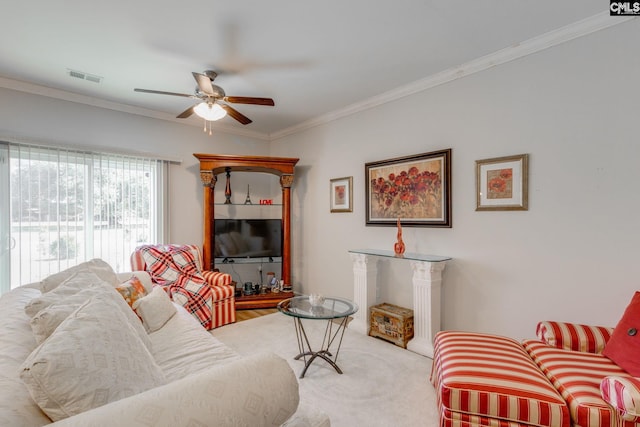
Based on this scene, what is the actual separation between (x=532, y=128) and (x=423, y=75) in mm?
1103

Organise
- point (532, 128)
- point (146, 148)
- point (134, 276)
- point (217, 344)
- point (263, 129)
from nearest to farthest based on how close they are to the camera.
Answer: point (217, 344) < point (532, 128) < point (134, 276) < point (146, 148) < point (263, 129)

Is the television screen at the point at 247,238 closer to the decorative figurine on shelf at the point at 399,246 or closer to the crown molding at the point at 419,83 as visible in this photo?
the crown molding at the point at 419,83

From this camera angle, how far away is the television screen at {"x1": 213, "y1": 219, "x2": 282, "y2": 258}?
4.30m

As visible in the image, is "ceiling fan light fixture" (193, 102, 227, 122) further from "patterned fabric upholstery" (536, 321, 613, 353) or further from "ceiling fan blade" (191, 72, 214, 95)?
"patterned fabric upholstery" (536, 321, 613, 353)

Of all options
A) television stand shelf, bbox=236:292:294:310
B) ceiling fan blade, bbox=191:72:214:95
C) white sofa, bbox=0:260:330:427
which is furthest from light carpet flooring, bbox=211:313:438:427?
ceiling fan blade, bbox=191:72:214:95

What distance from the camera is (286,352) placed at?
9.21 feet

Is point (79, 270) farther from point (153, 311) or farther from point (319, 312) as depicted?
point (319, 312)

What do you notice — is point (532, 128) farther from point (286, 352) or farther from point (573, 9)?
point (286, 352)

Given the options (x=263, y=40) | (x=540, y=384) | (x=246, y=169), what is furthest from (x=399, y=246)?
(x=246, y=169)

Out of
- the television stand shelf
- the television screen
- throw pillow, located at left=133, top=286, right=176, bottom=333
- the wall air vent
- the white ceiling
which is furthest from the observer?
the television screen

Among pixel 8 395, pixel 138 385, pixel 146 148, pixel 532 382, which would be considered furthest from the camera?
pixel 146 148

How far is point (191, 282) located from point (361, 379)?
2.11 meters

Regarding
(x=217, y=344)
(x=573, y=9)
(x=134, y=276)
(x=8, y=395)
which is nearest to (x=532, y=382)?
(x=217, y=344)

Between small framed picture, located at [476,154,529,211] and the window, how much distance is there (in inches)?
149
